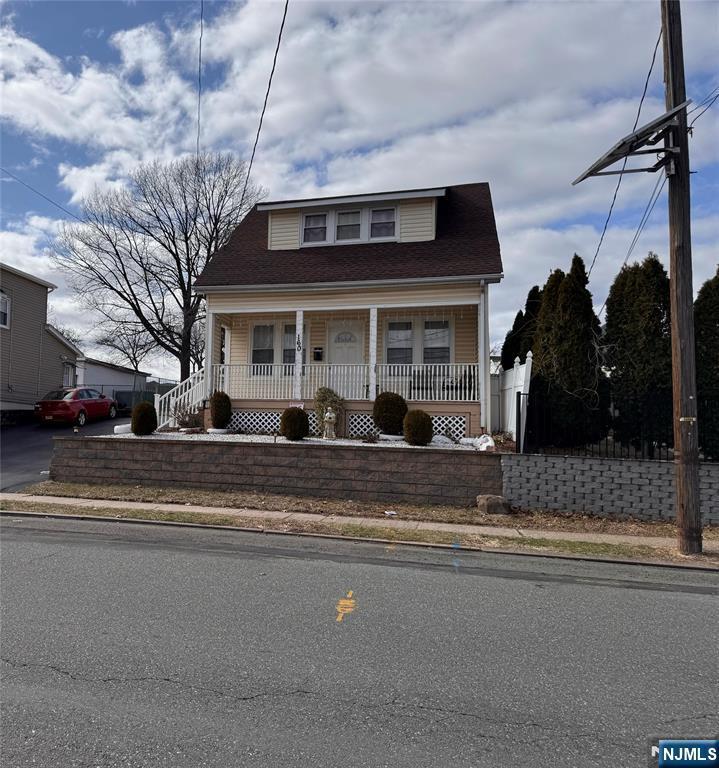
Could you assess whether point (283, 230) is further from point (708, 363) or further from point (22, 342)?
point (22, 342)

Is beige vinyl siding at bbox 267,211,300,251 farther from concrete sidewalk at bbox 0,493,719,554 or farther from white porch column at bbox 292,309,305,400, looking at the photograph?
concrete sidewalk at bbox 0,493,719,554

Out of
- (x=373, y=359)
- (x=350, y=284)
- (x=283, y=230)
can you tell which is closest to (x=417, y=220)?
(x=350, y=284)

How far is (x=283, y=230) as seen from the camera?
682 inches

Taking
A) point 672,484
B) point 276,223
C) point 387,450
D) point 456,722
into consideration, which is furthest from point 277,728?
point 276,223

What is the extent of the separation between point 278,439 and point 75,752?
1039 centimetres

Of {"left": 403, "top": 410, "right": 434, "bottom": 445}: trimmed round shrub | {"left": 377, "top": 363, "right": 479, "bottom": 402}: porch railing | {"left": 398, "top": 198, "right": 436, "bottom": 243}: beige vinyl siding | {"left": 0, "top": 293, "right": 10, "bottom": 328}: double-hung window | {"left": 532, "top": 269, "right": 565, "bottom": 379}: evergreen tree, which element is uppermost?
{"left": 398, "top": 198, "right": 436, "bottom": 243}: beige vinyl siding

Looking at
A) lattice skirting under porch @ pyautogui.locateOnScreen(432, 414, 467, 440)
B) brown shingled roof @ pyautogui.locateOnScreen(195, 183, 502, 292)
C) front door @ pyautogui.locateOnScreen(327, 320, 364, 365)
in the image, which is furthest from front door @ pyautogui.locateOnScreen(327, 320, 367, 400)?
lattice skirting under porch @ pyautogui.locateOnScreen(432, 414, 467, 440)

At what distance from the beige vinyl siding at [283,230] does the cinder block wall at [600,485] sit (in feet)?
33.7

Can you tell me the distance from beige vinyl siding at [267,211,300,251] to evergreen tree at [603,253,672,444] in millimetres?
10066

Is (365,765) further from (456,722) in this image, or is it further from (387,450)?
(387,450)

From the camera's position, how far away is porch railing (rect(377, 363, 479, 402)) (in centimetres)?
1414

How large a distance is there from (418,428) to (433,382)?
2.62 m

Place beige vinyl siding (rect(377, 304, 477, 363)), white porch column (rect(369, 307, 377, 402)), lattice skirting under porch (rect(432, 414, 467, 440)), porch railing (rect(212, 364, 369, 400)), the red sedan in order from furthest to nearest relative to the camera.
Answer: the red sedan → beige vinyl siding (rect(377, 304, 477, 363)) → porch railing (rect(212, 364, 369, 400)) → white porch column (rect(369, 307, 377, 402)) → lattice skirting under porch (rect(432, 414, 467, 440))

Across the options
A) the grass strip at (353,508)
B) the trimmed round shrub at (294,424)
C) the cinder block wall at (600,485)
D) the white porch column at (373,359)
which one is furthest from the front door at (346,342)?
the cinder block wall at (600,485)
